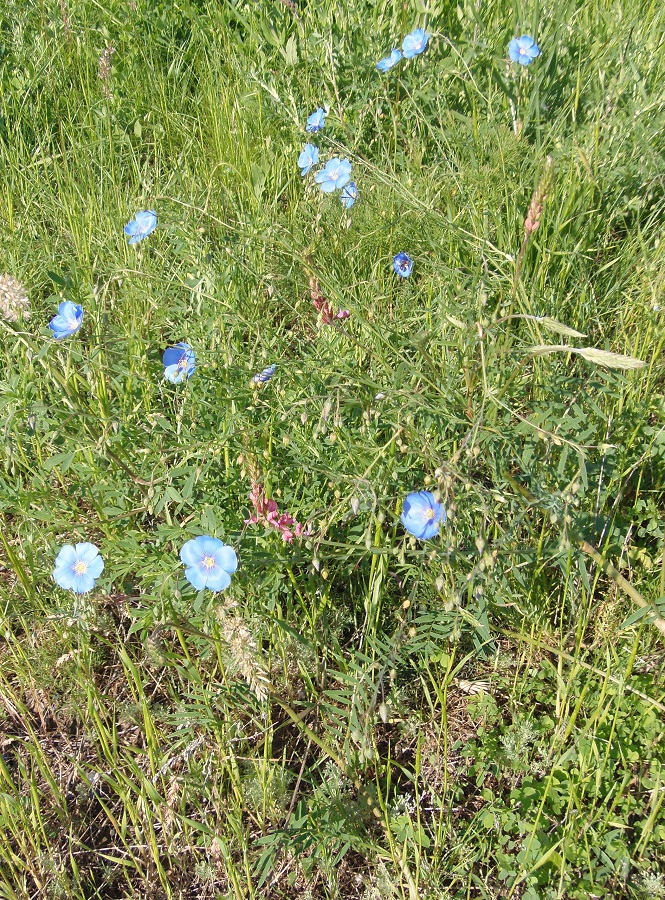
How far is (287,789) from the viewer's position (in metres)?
1.85

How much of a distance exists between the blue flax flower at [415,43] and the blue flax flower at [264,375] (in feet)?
5.31

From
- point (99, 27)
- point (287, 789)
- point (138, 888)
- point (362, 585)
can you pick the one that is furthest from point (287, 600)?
point (99, 27)

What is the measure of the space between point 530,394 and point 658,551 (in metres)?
0.53

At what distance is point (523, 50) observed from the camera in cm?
269

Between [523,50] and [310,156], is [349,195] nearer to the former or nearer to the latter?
[310,156]

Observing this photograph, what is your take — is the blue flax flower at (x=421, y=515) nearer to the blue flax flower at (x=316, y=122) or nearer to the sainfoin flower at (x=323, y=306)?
the sainfoin flower at (x=323, y=306)

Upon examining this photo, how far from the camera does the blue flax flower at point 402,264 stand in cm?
245

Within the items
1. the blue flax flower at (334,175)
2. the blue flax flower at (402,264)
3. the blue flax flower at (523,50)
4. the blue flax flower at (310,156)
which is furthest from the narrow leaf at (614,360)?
the blue flax flower at (523,50)

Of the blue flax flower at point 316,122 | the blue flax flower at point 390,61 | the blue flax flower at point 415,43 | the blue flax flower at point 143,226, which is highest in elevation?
the blue flax flower at point 415,43

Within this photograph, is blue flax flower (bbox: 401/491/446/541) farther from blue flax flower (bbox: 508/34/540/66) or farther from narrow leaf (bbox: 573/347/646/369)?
blue flax flower (bbox: 508/34/540/66)

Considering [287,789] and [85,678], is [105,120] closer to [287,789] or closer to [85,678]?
[85,678]

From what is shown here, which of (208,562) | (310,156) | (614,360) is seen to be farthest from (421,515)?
(310,156)

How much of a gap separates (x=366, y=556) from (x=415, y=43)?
1994 millimetres

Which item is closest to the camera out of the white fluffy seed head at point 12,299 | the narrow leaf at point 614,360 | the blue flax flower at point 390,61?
the narrow leaf at point 614,360
